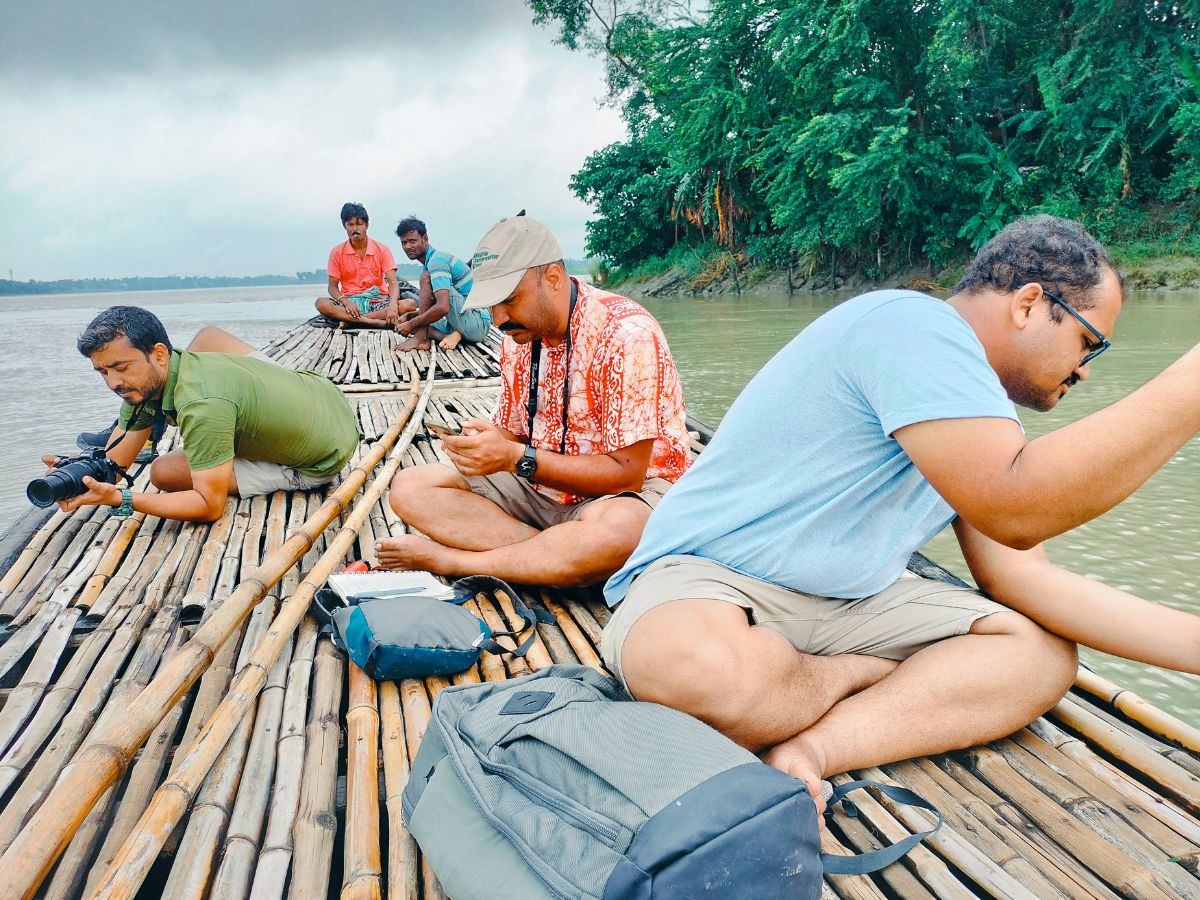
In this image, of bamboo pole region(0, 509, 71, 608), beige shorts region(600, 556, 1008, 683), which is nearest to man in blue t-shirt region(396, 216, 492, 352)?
bamboo pole region(0, 509, 71, 608)

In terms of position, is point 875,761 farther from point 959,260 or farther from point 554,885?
point 959,260

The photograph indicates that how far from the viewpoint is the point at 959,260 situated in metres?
14.4

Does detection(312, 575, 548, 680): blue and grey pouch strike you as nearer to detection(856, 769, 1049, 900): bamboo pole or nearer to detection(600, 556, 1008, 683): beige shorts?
detection(600, 556, 1008, 683): beige shorts

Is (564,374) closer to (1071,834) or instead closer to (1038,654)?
(1038,654)

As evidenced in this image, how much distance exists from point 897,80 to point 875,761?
1522 centimetres

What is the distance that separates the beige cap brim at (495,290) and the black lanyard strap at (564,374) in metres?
0.21

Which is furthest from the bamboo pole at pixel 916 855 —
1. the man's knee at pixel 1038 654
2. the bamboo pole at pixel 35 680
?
the bamboo pole at pixel 35 680

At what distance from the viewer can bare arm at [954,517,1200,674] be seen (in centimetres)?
147

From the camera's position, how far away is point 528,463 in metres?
2.29

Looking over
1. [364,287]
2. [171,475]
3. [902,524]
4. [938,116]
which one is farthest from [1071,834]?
[938,116]

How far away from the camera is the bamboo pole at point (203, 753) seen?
3.93 feet

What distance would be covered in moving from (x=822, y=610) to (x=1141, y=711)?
631 mm

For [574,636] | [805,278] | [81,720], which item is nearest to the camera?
[81,720]

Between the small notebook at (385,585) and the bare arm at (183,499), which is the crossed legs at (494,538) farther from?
the bare arm at (183,499)
